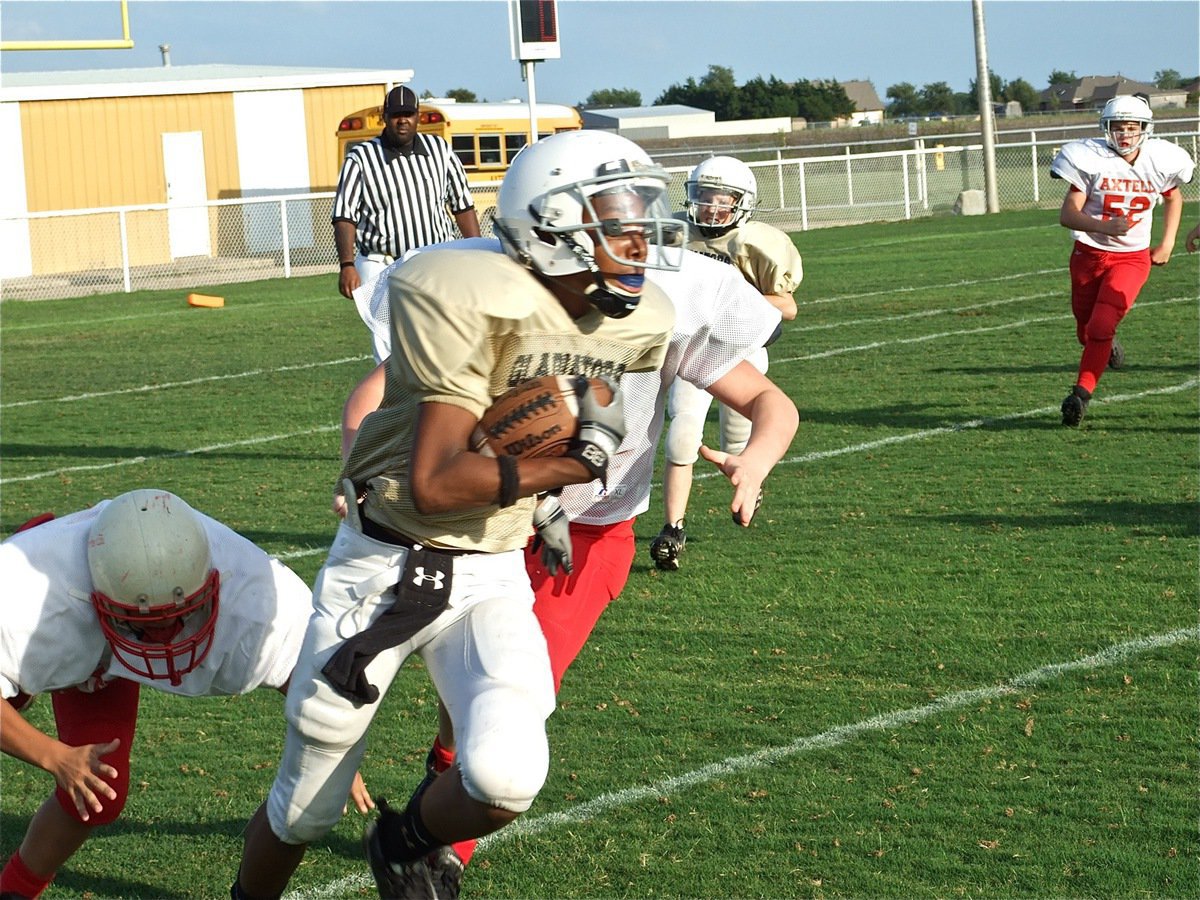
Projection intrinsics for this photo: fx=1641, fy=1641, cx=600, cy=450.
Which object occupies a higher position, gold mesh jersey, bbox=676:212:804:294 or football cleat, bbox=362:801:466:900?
gold mesh jersey, bbox=676:212:804:294

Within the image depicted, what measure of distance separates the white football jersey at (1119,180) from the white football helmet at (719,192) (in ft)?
10.4

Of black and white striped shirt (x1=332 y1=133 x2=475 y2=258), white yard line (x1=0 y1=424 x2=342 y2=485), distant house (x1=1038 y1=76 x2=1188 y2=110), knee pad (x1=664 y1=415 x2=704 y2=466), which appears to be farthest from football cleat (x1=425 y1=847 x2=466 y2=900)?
distant house (x1=1038 y1=76 x2=1188 y2=110)

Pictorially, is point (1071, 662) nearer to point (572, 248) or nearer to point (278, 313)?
point (572, 248)

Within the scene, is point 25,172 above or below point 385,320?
above

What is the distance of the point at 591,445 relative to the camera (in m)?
2.95

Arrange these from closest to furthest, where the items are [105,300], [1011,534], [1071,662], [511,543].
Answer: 1. [511,543]
2. [1071,662]
3. [1011,534]
4. [105,300]

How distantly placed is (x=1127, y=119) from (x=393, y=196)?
164 inches

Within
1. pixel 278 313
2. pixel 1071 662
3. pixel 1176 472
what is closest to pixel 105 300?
pixel 278 313

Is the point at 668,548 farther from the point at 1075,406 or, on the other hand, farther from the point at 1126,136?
the point at 1126,136

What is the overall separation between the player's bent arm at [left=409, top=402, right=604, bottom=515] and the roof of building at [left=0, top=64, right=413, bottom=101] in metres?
24.1

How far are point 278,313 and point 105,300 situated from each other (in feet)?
12.1

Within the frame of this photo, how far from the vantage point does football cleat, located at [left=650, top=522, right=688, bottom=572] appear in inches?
241

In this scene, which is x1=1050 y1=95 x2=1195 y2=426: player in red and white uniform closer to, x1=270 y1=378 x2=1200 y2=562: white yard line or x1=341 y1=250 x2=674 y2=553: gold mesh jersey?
x1=270 y1=378 x2=1200 y2=562: white yard line

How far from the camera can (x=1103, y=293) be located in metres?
8.77
